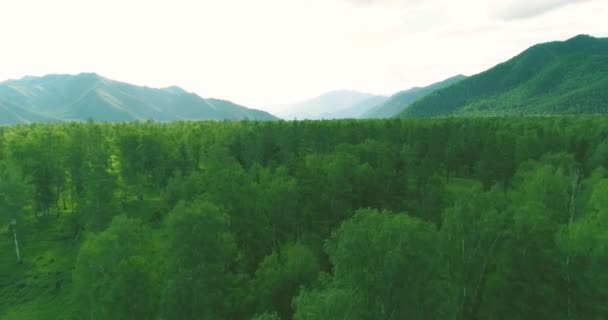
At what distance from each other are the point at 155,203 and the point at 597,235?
78552mm

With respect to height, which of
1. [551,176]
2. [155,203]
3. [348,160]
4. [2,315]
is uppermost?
[348,160]

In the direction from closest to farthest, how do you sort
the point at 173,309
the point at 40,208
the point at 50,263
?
the point at 173,309 → the point at 50,263 → the point at 40,208

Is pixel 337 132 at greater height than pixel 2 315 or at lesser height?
greater

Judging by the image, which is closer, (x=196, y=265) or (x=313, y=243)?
(x=196, y=265)

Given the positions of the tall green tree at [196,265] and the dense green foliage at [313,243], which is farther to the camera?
the tall green tree at [196,265]

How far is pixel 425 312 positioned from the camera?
2483 centimetres

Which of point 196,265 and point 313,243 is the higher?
point 196,265

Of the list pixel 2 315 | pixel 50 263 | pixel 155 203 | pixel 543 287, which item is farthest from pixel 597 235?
pixel 155 203

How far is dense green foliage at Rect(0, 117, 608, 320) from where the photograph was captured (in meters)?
25.1

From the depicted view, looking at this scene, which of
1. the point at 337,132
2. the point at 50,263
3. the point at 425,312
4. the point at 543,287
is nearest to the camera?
the point at 425,312

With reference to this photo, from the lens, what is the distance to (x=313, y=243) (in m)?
45.9

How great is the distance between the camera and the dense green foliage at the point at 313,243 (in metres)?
25.1

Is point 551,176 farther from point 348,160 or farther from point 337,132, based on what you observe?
point 337,132

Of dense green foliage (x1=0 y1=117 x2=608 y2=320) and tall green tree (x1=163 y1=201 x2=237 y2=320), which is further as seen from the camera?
tall green tree (x1=163 y1=201 x2=237 y2=320)
